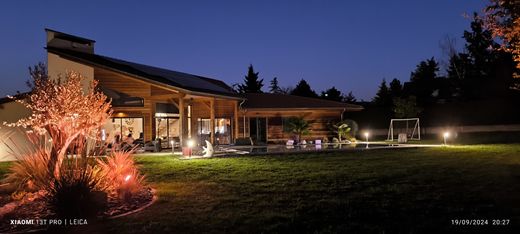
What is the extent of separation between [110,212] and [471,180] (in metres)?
7.67

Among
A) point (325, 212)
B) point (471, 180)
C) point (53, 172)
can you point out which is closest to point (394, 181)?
point (471, 180)

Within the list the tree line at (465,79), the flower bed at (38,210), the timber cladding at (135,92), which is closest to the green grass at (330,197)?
the flower bed at (38,210)

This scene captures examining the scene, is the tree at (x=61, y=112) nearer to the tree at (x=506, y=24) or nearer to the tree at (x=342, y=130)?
the tree at (x=506, y=24)

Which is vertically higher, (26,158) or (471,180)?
(26,158)

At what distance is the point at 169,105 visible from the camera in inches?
992

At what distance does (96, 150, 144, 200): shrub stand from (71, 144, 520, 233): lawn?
2.17 feet

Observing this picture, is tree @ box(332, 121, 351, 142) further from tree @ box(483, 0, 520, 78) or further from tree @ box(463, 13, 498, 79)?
tree @ box(463, 13, 498, 79)

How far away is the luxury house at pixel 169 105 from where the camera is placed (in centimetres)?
2034

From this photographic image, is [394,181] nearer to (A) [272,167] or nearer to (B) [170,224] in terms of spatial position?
(A) [272,167]

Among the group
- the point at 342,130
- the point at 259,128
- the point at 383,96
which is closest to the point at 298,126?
the point at 342,130

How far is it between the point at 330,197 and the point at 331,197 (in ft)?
0.06

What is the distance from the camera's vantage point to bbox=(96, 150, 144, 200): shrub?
841 cm

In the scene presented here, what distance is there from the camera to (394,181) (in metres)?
10.2

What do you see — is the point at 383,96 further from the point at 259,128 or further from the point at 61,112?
the point at 61,112
